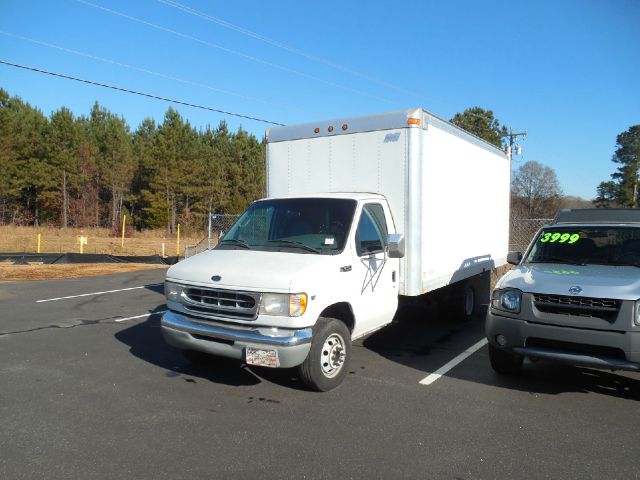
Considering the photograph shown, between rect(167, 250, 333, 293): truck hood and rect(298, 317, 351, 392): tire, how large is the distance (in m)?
0.59

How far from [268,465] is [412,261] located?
3.29 metres

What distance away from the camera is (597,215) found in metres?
7.04

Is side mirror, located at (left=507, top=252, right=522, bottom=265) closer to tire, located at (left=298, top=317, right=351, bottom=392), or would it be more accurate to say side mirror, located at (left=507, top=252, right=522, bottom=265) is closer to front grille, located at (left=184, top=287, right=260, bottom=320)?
tire, located at (left=298, top=317, right=351, bottom=392)

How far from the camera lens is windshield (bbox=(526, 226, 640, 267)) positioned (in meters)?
5.59

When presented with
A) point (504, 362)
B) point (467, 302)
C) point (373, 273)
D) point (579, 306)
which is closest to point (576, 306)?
point (579, 306)

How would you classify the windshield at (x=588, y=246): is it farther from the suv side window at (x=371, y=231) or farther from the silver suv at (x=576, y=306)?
the suv side window at (x=371, y=231)

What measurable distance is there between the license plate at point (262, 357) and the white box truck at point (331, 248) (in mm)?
10

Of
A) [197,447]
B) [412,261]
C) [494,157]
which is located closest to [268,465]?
[197,447]

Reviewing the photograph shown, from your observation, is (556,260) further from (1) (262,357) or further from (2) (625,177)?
(2) (625,177)

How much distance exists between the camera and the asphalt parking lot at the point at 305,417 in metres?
3.57

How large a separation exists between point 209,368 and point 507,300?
3.46m

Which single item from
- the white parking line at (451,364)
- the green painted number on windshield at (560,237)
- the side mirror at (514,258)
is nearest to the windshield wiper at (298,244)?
the white parking line at (451,364)

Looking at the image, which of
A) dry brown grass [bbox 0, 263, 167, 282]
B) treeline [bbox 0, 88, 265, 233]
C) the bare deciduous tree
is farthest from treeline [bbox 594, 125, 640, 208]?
dry brown grass [bbox 0, 263, 167, 282]

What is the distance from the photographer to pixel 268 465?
3568 mm
